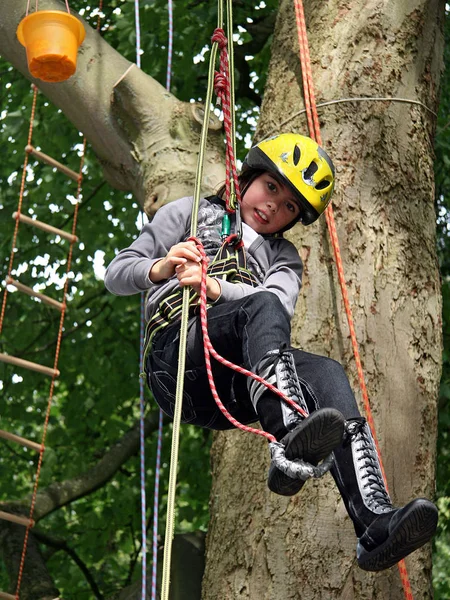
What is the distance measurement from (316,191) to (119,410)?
5293 mm

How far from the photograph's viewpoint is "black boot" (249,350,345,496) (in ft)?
8.87

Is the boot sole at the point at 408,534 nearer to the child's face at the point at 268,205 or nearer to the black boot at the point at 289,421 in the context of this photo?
the black boot at the point at 289,421

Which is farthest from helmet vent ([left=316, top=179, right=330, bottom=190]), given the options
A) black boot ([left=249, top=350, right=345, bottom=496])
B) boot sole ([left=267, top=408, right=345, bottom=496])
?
boot sole ([left=267, top=408, right=345, bottom=496])

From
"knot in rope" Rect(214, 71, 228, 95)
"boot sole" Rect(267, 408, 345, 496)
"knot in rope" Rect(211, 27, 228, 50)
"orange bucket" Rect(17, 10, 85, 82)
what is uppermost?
"orange bucket" Rect(17, 10, 85, 82)

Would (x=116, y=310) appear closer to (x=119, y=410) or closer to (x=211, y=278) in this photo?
(x=119, y=410)

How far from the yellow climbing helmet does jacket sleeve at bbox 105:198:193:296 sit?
1.00 feet

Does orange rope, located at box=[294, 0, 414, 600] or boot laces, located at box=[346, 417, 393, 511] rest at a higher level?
orange rope, located at box=[294, 0, 414, 600]

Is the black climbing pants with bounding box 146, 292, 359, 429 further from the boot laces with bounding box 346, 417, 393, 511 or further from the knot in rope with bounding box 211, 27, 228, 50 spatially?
the knot in rope with bounding box 211, 27, 228, 50

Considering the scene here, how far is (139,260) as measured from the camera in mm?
3402

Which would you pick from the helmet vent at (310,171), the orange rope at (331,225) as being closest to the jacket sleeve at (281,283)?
the helmet vent at (310,171)

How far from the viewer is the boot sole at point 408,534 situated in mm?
2711

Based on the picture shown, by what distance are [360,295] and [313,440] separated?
154cm

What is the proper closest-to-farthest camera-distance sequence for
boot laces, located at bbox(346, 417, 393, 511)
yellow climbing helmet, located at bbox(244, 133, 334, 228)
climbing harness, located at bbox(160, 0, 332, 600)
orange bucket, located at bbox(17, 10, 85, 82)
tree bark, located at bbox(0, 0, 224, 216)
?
climbing harness, located at bbox(160, 0, 332, 600), boot laces, located at bbox(346, 417, 393, 511), yellow climbing helmet, located at bbox(244, 133, 334, 228), orange bucket, located at bbox(17, 10, 85, 82), tree bark, located at bbox(0, 0, 224, 216)

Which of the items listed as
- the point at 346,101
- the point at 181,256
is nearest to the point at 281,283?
the point at 181,256
